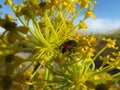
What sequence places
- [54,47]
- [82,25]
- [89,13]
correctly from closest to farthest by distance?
1. [54,47]
2. [82,25]
3. [89,13]

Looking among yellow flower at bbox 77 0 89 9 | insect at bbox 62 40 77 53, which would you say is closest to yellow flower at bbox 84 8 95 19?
yellow flower at bbox 77 0 89 9

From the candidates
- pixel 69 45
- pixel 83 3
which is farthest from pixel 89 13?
pixel 69 45

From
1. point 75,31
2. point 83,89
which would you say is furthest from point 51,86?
point 75,31

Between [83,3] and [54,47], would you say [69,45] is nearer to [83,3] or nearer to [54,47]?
[54,47]

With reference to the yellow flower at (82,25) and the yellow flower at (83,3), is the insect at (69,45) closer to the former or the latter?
the yellow flower at (82,25)

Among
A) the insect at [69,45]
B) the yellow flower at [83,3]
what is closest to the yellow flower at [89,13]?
the yellow flower at [83,3]

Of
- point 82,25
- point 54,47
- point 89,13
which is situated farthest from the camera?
point 89,13

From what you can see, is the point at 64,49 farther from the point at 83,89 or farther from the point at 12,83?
the point at 12,83

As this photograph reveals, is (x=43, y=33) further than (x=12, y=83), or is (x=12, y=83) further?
(x=43, y=33)
